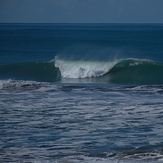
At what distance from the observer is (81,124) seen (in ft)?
39.7

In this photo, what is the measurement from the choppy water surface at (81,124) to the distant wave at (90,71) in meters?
4.87

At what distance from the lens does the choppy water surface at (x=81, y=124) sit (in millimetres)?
9508

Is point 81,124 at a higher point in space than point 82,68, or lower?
lower

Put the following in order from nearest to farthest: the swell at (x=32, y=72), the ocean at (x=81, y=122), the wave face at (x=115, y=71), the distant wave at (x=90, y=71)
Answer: the ocean at (x=81, y=122), the wave face at (x=115, y=71), the distant wave at (x=90, y=71), the swell at (x=32, y=72)

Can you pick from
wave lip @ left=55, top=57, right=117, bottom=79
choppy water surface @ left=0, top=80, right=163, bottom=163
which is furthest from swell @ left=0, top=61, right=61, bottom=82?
choppy water surface @ left=0, top=80, right=163, bottom=163

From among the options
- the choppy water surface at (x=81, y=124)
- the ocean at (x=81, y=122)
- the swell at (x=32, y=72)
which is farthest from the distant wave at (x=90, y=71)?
the choppy water surface at (x=81, y=124)

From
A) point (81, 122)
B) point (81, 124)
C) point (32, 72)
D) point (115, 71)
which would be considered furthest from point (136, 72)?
point (81, 124)

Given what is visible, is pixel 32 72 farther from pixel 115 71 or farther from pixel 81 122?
pixel 81 122

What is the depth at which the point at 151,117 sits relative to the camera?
12.8m

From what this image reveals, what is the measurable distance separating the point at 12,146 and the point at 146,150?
310 cm

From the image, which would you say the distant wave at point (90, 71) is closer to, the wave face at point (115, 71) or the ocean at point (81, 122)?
the wave face at point (115, 71)

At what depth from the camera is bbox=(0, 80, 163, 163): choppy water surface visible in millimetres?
9508

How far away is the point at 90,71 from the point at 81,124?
13025mm

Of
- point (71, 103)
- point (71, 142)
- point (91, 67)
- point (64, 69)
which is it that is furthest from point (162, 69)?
point (71, 142)
